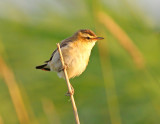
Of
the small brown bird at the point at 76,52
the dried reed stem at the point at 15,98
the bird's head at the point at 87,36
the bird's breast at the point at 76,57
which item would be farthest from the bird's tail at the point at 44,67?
the dried reed stem at the point at 15,98

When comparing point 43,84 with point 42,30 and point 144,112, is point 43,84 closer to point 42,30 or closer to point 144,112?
point 42,30

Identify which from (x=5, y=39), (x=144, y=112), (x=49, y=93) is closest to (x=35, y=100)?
(x=49, y=93)

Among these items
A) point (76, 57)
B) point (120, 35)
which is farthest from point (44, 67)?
point (120, 35)

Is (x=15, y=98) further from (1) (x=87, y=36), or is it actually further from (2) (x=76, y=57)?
(1) (x=87, y=36)

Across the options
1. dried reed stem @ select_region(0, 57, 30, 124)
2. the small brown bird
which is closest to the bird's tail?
the small brown bird

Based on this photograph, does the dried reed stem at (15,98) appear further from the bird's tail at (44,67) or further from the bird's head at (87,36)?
the bird's head at (87,36)

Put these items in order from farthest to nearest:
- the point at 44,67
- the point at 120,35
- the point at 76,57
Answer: the point at 44,67 < the point at 76,57 < the point at 120,35

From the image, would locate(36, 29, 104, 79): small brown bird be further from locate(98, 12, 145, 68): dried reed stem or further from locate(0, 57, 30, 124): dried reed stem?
locate(0, 57, 30, 124): dried reed stem
